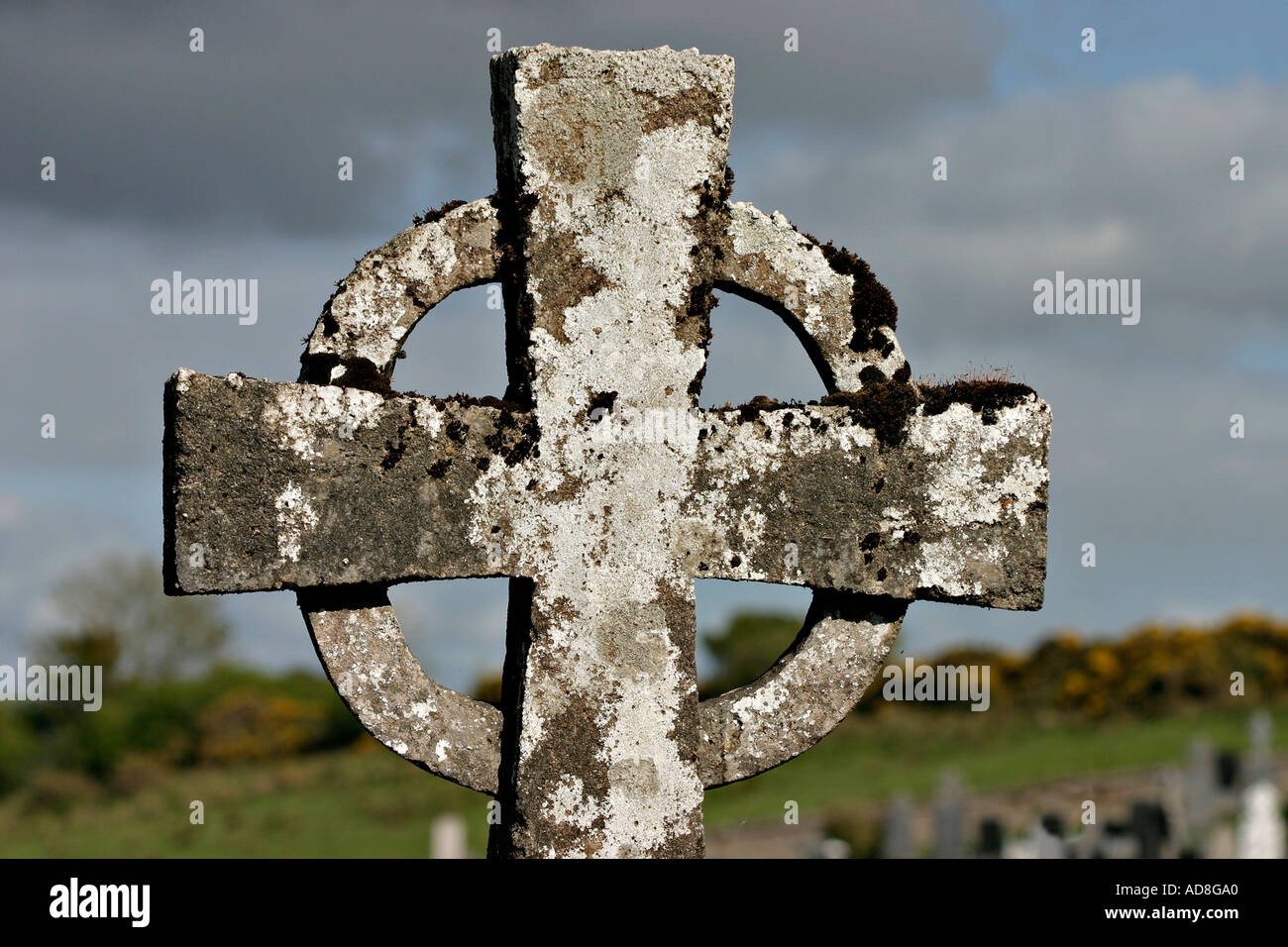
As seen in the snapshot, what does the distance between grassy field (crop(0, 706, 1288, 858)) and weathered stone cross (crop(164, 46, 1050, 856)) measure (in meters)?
20.0

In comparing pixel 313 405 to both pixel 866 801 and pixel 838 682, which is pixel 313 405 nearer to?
pixel 838 682

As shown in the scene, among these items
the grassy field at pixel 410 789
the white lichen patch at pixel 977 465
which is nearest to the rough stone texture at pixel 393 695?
the white lichen patch at pixel 977 465

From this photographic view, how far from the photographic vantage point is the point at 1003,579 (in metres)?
7.35

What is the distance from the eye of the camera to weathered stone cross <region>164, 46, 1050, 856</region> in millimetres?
6703

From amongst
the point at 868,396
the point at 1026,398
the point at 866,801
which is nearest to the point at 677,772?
the point at 868,396

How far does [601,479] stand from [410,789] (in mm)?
26597

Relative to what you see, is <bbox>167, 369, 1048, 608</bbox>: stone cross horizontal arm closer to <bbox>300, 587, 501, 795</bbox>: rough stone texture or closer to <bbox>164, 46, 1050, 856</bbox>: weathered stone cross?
<bbox>164, 46, 1050, 856</bbox>: weathered stone cross

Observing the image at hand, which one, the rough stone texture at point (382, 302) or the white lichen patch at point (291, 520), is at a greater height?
the rough stone texture at point (382, 302)

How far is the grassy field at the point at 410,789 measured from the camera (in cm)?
2842

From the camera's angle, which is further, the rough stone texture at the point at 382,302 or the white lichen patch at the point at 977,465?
the white lichen patch at the point at 977,465

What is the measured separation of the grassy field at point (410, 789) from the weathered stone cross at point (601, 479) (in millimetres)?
19963

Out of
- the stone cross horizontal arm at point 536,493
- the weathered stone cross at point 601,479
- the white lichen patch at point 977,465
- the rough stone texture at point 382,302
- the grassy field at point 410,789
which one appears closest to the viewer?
the stone cross horizontal arm at point 536,493

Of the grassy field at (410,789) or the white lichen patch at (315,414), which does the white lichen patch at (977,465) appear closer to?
the white lichen patch at (315,414)

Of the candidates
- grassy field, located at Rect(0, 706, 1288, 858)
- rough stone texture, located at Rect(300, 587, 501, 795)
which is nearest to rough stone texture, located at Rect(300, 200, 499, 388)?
rough stone texture, located at Rect(300, 587, 501, 795)
